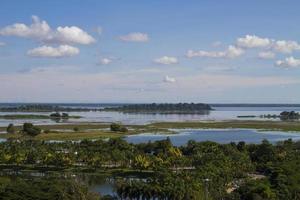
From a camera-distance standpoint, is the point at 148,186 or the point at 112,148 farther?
the point at 112,148

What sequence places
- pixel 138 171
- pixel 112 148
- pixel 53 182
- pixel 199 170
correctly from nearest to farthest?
1. pixel 53 182
2. pixel 199 170
3. pixel 138 171
4. pixel 112 148

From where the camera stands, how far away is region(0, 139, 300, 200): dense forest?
38.2m

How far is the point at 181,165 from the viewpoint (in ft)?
183

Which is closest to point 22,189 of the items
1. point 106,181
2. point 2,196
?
point 2,196

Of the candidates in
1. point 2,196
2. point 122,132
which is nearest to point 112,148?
point 2,196

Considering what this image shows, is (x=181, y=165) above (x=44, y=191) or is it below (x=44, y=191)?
below

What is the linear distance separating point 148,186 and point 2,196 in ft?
35.2

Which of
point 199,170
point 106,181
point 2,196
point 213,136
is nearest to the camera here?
point 2,196

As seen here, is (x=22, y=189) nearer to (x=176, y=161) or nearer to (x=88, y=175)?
(x=88, y=175)

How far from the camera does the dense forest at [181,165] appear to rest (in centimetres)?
3819

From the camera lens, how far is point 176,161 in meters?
55.8

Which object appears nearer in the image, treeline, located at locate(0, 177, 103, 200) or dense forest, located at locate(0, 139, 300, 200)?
treeline, located at locate(0, 177, 103, 200)

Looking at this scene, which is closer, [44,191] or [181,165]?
[44,191]

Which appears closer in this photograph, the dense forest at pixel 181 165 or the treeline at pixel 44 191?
the treeline at pixel 44 191
